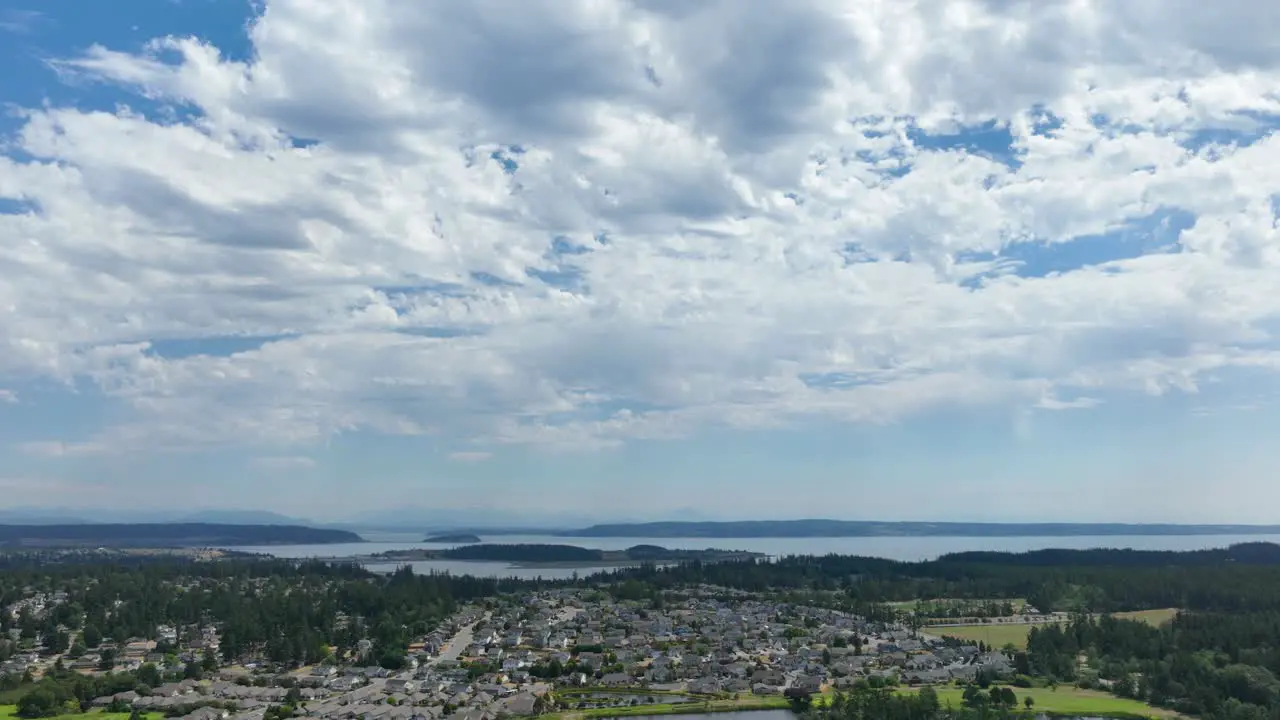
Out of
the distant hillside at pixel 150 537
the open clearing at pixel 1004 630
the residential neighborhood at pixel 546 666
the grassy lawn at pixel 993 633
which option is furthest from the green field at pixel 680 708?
the distant hillside at pixel 150 537

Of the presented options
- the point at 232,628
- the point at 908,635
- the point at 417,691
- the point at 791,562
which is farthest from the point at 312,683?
the point at 791,562

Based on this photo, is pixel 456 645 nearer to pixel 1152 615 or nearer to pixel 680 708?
pixel 680 708

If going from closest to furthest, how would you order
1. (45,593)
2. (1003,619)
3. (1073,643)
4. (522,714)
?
(522,714), (1073,643), (1003,619), (45,593)

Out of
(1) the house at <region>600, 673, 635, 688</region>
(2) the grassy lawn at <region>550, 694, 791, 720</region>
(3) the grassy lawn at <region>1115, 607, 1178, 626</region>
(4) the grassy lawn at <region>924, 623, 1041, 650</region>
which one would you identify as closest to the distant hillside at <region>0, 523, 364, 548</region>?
(1) the house at <region>600, 673, 635, 688</region>

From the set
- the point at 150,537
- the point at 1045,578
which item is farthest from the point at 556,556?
the point at 150,537

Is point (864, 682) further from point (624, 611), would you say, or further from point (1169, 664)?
point (624, 611)

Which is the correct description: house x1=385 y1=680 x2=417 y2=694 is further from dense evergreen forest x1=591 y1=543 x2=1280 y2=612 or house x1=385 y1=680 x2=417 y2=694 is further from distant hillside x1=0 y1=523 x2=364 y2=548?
distant hillside x1=0 y1=523 x2=364 y2=548

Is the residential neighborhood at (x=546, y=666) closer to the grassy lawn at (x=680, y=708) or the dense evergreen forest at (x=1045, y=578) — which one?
the grassy lawn at (x=680, y=708)
